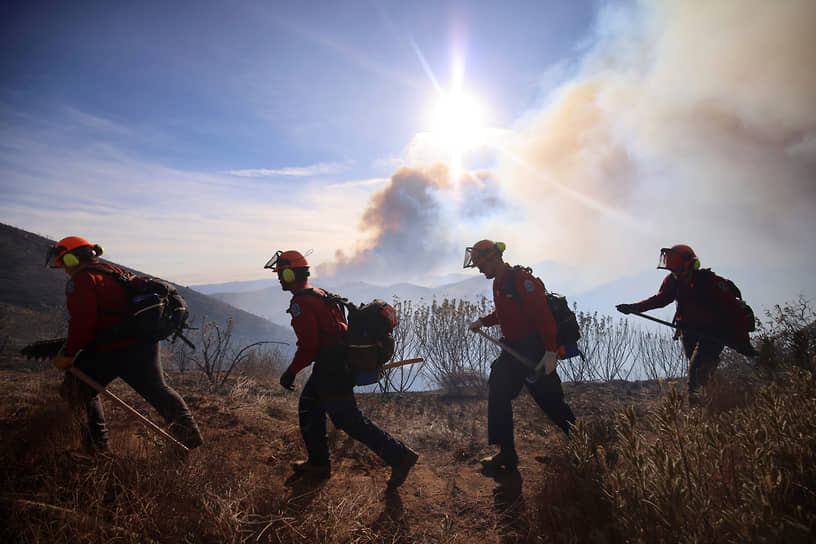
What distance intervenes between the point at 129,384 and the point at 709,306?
6095mm

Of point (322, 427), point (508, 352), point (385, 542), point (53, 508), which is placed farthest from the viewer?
point (508, 352)

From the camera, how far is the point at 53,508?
6.44 ft

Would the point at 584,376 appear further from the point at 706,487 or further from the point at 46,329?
the point at 46,329

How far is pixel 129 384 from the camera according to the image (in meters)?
3.04

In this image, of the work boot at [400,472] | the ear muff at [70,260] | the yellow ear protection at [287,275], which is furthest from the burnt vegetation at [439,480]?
the yellow ear protection at [287,275]

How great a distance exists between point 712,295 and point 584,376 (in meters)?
5.38

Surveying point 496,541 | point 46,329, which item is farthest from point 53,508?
point 46,329

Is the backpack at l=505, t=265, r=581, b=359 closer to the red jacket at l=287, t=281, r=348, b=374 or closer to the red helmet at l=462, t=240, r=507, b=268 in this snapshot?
the red helmet at l=462, t=240, r=507, b=268

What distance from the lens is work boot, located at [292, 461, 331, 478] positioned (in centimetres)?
325

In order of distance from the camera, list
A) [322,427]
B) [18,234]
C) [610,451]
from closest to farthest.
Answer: [610,451]
[322,427]
[18,234]

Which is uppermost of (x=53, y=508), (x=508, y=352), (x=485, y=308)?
Result: (x=485, y=308)

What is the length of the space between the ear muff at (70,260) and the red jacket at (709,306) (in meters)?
6.27

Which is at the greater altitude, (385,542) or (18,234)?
(18,234)

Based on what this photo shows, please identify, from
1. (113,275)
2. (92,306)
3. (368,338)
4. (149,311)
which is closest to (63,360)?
(92,306)
